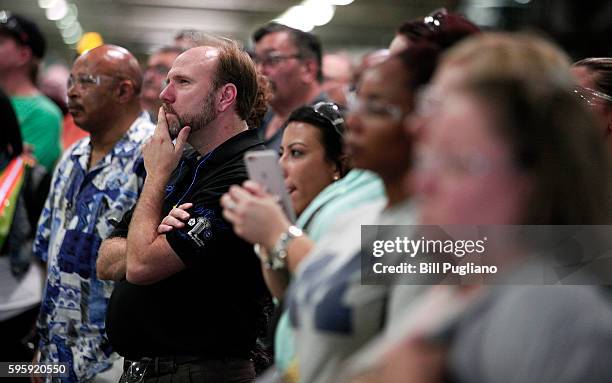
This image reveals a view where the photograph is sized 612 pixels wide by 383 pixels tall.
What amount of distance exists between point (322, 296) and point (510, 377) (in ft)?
1.59

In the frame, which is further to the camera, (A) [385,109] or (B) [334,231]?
(B) [334,231]

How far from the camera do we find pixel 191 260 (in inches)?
106

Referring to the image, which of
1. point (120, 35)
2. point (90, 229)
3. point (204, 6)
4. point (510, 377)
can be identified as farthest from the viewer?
point (120, 35)

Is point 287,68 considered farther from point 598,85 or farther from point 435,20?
point 435,20

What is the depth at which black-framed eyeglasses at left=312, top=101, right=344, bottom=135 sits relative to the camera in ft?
8.41

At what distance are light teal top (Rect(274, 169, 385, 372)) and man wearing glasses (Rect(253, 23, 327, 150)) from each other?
253cm

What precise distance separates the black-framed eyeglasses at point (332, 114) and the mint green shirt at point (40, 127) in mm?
2856

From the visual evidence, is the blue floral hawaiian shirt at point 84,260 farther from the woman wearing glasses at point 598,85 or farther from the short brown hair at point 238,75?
the woman wearing glasses at point 598,85

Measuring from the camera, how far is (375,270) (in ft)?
5.48

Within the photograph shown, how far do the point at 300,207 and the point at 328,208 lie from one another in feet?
1.83

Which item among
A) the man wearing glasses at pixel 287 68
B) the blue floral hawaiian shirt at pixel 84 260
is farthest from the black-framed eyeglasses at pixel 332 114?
the man wearing glasses at pixel 287 68

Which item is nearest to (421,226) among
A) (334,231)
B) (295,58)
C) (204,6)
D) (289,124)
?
(334,231)

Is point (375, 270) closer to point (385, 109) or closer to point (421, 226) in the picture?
point (421, 226)

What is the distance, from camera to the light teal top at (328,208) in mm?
1832
